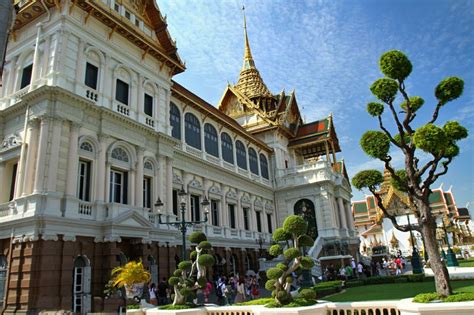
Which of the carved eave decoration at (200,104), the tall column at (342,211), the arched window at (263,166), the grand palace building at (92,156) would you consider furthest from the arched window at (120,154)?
the tall column at (342,211)

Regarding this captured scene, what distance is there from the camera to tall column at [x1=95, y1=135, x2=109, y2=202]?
→ 1623 cm

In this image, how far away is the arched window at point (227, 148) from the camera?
30.3 metres

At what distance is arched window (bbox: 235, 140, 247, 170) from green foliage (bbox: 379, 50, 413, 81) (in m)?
22.1

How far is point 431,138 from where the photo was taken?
9.31 m

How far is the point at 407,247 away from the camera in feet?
210

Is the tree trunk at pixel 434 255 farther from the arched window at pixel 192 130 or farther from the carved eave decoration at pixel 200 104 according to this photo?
the arched window at pixel 192 130

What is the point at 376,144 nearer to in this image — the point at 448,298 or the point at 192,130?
the point at 448,298

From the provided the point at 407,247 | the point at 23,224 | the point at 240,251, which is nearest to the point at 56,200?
the point at 23,224

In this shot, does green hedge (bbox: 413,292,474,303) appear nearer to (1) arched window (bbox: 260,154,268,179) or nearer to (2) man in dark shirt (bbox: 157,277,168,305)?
(2) man in dark shirt (bbox: 157,277,168,305)

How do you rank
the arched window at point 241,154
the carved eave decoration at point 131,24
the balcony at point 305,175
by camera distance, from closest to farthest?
the carved eave decoration at point 131,24, the arched window at point 241,154, the balcony at point 305,175

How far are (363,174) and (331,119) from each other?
31236 mm

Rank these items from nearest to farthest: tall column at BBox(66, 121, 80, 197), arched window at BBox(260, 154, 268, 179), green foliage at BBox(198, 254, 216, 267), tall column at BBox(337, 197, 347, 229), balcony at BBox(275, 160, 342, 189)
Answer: green foliage at BBox(198, 254, 216, 267)
tall column at BBox(66, 121, 80, 197)
balcony at BBox(275, 160, 342, 189)
arched window at BBox(260, 154, 268, 179)
tall column at BBox(337, 197, 347, 229)

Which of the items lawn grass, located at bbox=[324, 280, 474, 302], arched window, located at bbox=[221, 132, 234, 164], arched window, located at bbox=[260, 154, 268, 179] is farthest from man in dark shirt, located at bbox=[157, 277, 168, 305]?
arched window, located at bbox=[260, 154, 268, 179]

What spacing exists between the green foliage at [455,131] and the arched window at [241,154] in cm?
2295
